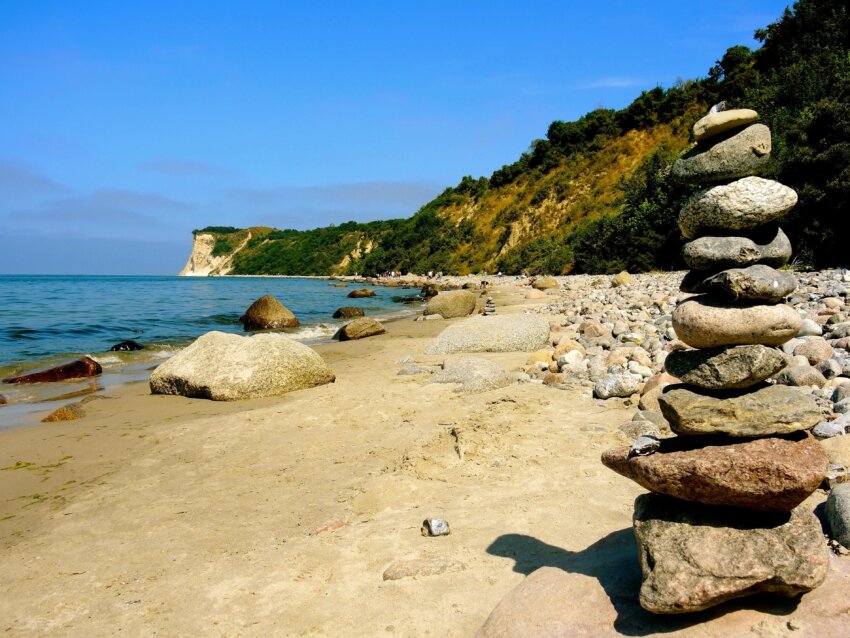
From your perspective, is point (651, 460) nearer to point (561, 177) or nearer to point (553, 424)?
point (553, 424)

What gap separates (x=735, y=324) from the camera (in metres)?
2.96

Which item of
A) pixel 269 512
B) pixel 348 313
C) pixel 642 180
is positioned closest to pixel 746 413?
pixel 269 512

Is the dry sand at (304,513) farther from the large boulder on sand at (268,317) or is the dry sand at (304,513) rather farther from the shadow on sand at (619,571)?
the large boulder on sand at (268,317)

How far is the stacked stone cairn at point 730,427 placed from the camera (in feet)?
8.29

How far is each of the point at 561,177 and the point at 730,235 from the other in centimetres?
4910

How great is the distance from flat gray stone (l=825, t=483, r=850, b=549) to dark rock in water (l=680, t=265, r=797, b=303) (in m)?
1.17

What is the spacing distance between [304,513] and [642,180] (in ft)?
106

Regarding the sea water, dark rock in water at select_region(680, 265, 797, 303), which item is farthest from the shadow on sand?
the sea water

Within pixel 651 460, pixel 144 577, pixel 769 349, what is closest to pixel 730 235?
pixel 769 349

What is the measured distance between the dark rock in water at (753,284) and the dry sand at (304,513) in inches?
64.5

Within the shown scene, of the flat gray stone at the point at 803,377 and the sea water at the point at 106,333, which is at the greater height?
the flat gray stone at the point at 803,377

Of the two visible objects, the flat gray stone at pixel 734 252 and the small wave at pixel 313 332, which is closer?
the flat gray stone at pixel 734 252

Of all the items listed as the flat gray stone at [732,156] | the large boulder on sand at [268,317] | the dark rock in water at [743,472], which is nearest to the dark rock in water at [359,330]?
the large boulder on sand at [268,317]

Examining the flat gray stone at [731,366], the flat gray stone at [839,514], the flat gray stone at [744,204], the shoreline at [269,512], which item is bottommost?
the shoreline at [269,512]
